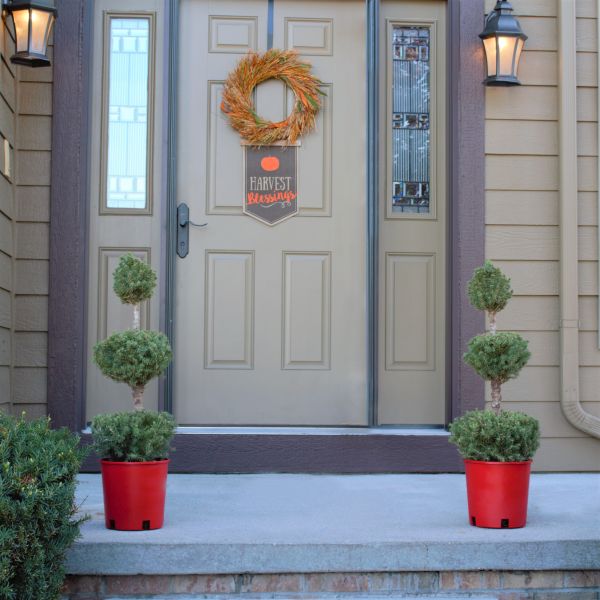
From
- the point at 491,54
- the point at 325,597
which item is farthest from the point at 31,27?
the point at 325,597

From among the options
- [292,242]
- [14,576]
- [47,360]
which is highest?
[292,242]

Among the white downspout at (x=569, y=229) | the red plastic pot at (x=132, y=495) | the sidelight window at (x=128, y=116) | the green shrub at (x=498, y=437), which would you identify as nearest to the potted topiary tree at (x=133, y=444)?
the red plastic pot at (x=132, y=495)

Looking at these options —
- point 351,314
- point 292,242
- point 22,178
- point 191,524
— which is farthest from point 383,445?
point 22,178

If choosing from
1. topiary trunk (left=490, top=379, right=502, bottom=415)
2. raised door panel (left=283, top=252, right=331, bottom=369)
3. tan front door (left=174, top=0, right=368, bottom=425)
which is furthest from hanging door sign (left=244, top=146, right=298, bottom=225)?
topiary trunk (left=490, top=379, right=502, bottom=415)

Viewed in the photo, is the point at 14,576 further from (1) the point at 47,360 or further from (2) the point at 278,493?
(1) the point at 47,360

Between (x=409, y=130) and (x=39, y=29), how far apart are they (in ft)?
5.88

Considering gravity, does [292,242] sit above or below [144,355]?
above

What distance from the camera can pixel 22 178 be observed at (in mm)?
4445

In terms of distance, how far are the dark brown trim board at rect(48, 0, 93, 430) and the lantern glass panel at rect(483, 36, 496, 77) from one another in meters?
1.88

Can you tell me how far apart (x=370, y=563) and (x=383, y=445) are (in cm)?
151

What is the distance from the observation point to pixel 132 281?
3.30m

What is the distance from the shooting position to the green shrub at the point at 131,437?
10.5 ft

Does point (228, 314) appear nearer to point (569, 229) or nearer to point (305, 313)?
point (305, 313)

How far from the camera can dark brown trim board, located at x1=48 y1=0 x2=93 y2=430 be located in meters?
4.41
